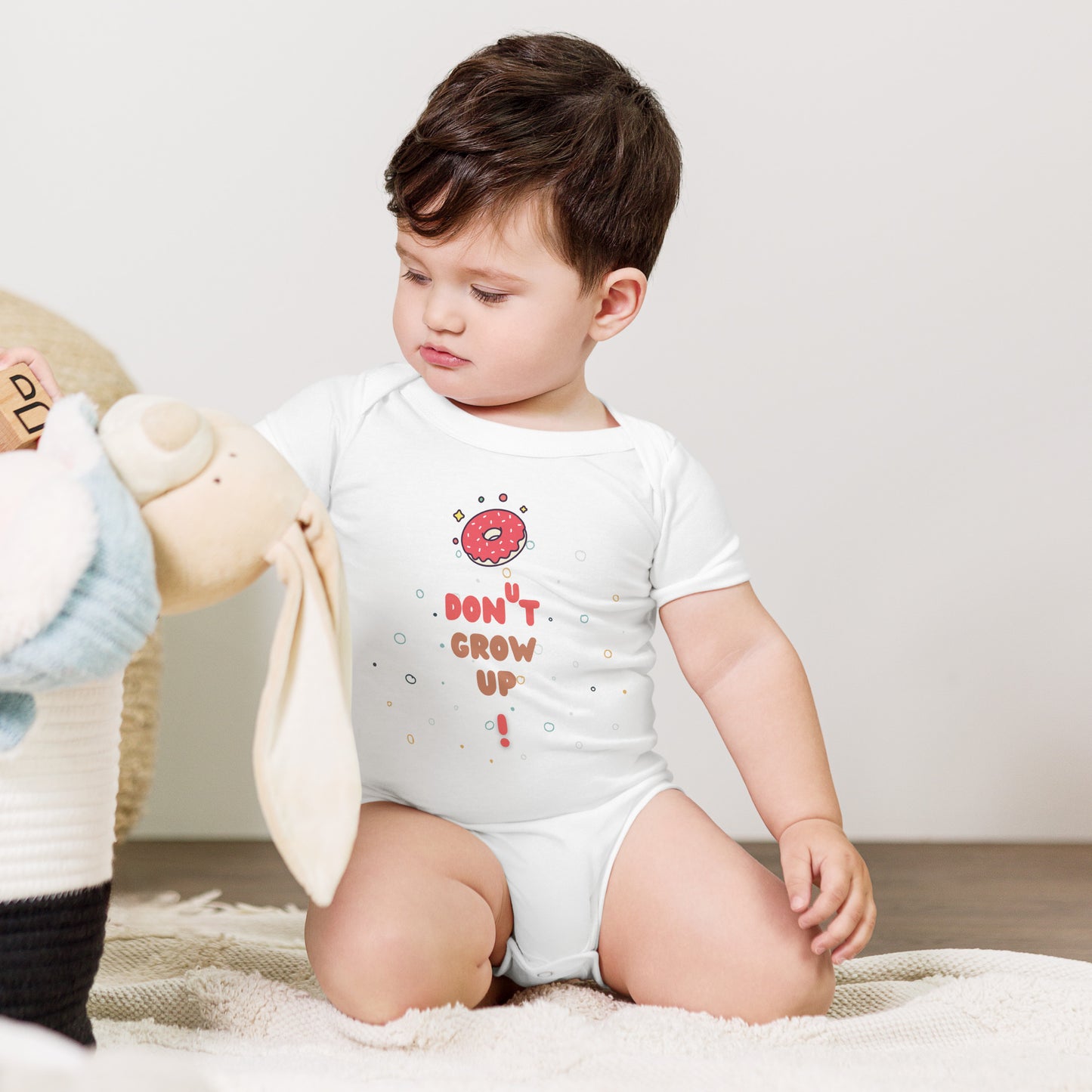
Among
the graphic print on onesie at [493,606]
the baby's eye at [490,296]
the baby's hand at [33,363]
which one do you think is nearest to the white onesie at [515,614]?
the graphic print on onesie at [493,606]

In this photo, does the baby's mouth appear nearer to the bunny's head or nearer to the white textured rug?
the bunny's head

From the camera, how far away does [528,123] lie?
874mm

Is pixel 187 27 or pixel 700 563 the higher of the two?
pixel 187 27

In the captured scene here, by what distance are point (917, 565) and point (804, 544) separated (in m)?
0.14

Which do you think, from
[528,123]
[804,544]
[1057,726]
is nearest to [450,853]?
[528,123]

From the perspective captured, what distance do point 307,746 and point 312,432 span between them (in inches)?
15.8

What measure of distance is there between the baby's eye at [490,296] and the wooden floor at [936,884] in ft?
2.15

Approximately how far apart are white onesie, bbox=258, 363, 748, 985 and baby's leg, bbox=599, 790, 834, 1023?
21 millimetres

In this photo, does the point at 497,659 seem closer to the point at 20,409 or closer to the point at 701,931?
the point at 701,931

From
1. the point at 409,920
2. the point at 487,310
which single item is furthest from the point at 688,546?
the point at 409,920

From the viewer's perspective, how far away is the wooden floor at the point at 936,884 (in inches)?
44.6

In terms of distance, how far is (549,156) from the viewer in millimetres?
867

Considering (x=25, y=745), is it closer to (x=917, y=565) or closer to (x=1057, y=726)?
(x=917, y=565)

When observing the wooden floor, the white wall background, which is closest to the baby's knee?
the wooden floor
